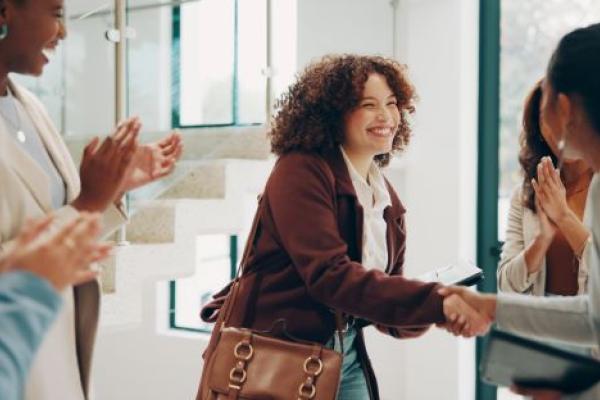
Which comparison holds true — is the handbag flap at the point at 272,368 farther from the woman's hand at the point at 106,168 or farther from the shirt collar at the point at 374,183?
the woman's hand at the point at 106,168

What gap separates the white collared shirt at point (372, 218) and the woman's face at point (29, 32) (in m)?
0.83

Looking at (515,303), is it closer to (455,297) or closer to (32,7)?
(455,297)

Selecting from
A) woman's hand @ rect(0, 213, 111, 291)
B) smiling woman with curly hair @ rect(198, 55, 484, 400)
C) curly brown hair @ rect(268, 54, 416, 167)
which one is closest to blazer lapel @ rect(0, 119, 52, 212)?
woman's hand @ rect(0, 213, 111, 291)

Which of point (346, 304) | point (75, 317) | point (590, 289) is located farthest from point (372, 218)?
point (75, 317)

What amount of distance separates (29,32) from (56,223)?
0.32 meters

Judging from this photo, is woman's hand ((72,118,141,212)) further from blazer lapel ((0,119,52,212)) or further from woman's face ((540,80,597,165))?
woman's face ((540,80,597,165))

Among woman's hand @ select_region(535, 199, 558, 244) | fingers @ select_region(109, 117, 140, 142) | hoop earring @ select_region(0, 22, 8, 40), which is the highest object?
hoop earring @ select_region(0, 22, 8, 40)

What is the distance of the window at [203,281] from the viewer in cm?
436

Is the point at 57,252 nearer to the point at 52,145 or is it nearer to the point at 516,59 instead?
the point at 52,145

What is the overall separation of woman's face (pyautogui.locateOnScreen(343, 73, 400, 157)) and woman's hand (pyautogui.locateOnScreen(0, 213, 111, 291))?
1.05 metres

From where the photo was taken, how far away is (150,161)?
1.40 m

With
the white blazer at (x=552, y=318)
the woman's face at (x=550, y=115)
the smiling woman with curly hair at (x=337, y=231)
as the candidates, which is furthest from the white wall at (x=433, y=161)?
the woman's face at (x=550, y=115)

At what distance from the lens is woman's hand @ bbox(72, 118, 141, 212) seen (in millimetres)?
1223

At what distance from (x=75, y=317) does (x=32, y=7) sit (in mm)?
541
